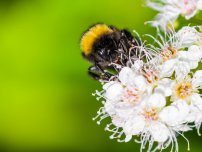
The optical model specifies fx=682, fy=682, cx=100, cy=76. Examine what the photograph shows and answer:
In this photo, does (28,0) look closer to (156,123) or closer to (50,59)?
(50,59)

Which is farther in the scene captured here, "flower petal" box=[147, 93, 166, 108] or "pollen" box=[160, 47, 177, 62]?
"pollen" box=[160, 47, 177, 62]

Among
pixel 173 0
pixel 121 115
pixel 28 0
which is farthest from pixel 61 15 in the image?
pixel 121 115

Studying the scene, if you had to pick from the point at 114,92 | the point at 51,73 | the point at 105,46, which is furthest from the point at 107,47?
the point at 51,73

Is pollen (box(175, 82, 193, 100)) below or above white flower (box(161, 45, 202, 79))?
below

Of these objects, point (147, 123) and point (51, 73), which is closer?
point (147, 123)

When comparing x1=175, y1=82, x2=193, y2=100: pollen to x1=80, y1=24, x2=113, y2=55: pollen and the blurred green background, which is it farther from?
the blurred green background

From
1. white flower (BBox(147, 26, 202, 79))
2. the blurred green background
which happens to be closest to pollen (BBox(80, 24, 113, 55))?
white flower (BBox(147, 26, 202, 79))

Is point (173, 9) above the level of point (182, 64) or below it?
above

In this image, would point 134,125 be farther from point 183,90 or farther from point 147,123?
point 183,90
